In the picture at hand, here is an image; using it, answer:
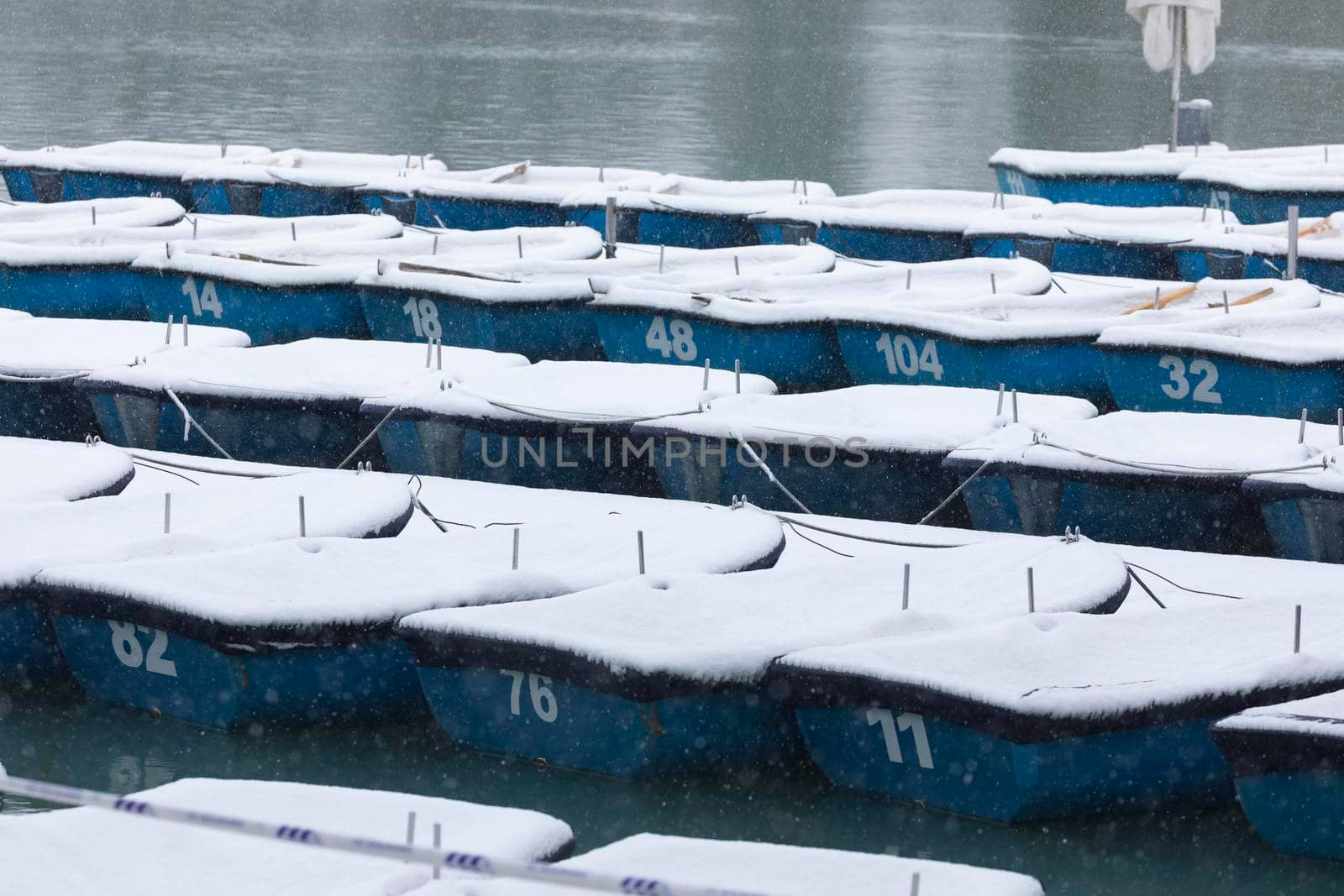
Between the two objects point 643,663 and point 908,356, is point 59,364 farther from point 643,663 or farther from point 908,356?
point 643,663

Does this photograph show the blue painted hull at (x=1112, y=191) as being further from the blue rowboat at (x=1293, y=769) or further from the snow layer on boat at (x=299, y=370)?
the blue rowboat at (x=1293, y=769)

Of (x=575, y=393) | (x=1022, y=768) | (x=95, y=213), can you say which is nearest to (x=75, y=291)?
(x=95, y=213)

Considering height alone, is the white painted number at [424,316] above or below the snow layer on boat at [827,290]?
below

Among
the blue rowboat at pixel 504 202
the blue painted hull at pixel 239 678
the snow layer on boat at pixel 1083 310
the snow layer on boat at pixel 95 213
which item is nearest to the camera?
the blue painted hull at pixel 239 678

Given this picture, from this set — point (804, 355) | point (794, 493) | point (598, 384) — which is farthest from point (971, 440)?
point (804, 355)

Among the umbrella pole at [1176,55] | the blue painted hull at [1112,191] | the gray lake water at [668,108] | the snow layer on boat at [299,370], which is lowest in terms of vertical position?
the gray lake water at [668,108]

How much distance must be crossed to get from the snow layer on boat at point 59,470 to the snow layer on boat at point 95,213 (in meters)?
5.88

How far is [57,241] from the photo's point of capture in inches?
514

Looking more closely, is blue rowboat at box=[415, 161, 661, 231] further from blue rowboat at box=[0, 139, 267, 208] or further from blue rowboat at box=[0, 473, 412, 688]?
blue rowboat at box=[0, 473, 412, 688]

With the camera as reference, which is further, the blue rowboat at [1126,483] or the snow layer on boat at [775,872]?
the blue rowboat at [1126,483]

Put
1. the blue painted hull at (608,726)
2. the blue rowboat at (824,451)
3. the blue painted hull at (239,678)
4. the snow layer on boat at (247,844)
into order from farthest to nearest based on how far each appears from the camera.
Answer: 1. the blue rowboat at (824,451)
2. the blue painted hull at (239,678)
3. the blue painted hull at (608,726)
4. the snow layer on boat at (247,844)


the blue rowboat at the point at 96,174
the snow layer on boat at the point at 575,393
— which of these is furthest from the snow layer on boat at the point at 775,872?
the blue rowboat at the point at 96,174

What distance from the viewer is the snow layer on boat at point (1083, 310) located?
1062 cm

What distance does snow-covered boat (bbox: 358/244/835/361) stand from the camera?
11469mm
